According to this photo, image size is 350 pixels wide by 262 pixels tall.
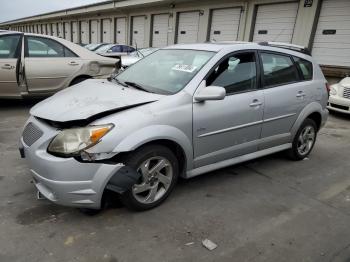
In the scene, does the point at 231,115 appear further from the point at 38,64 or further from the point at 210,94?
the point at 38,64

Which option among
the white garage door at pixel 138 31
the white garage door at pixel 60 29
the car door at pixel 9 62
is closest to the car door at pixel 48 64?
the car door at pixel 9 62

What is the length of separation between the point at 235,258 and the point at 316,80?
315cm

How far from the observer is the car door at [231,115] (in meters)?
3.31

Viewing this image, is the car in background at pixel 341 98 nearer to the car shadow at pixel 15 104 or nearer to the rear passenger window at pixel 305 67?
the rear passenger window at pixel 305 67

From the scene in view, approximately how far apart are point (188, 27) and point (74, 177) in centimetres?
1689

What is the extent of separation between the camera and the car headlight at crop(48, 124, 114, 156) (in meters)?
2.64

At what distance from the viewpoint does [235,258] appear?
253cm

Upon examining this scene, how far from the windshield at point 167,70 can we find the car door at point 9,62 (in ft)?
10.7

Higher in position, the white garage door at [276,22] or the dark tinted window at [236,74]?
the white garage door at [276,22]

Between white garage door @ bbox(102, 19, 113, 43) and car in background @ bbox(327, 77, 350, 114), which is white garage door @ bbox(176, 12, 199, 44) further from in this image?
car in background @ bbox(327, 77, 350, 114)

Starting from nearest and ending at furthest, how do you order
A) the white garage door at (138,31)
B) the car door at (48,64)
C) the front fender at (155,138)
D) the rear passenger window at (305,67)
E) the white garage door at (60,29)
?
the front fender at (155,138)
the rear passenger window at (305,67)
the car door at (48,64)
the white garage door at (138,31)
the white garage door at (60,29)

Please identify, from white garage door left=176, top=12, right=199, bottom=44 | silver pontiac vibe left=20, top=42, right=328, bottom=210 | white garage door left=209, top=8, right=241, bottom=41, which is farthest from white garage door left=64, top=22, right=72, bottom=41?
silver pontiac vibe left=20, top=42, right=328, bottom=210

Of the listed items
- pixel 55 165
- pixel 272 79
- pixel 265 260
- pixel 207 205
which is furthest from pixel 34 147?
pixel 272 79

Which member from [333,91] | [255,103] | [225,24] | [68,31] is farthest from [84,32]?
[255,103]
